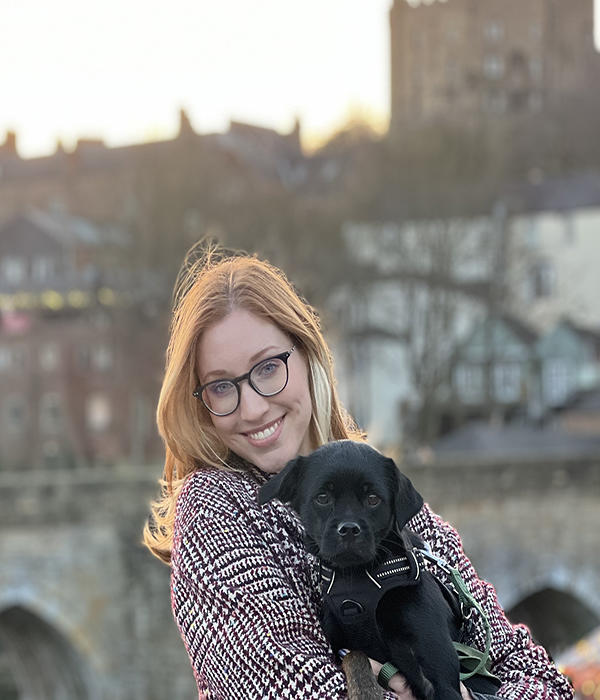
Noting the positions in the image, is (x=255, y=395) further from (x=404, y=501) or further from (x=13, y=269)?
(x=13, y=269)

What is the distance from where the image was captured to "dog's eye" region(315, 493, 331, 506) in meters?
2.50

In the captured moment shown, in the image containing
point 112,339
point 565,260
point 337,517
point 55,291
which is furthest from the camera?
point 55,291

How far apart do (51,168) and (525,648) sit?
176 ft

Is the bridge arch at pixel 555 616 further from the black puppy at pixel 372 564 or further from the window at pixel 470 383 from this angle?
the black puppy at pixel 372 564

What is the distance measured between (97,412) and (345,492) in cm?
3741

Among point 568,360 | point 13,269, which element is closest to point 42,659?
point 568,360

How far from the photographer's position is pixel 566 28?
235 feet

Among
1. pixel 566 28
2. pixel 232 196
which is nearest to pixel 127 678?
pixel 232 196

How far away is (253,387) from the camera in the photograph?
2.70m

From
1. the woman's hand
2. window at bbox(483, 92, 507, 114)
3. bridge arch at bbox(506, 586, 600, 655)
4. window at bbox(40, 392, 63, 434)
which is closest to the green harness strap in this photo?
the woman's hand

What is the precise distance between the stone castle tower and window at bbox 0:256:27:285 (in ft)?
86.4

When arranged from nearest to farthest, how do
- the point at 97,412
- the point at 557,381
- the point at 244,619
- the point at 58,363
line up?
the point at 244,619
the point at 557,381
the point at 97,412
the point at 58,363

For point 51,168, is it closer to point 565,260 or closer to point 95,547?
point 565,260

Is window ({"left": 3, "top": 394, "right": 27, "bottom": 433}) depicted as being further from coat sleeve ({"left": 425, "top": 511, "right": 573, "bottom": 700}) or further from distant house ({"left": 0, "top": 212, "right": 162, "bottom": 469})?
coat sleeve ({"left": 425, "top": 511, "right": 573, "bottom": 700})
